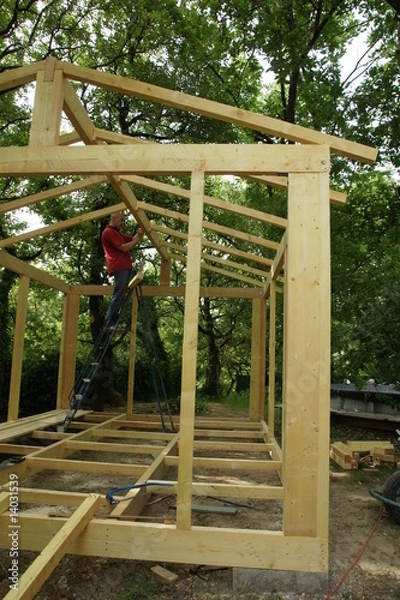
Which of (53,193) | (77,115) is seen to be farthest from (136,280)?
(77,115)

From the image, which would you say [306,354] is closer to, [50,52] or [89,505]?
[89,505]

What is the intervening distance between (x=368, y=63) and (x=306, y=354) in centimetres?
979

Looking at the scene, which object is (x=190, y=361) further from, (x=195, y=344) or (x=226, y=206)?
(x=226, y=206)

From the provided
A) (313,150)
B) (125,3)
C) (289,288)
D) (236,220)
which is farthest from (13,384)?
(125,3)

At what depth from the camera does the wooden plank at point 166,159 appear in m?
3.08

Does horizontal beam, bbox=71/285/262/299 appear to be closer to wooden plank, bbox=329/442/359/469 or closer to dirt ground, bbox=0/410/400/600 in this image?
wooden plank, bbox=329/442/359/469

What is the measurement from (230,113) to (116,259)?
3254 millimetres

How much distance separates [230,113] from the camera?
10.6 ft

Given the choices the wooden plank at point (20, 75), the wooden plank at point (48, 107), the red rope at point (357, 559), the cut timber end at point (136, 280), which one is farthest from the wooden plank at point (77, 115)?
the red rope at point (357, 559)

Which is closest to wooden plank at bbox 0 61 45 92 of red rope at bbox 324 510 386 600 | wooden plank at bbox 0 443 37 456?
wooden plank at bbox 0 443 37 456

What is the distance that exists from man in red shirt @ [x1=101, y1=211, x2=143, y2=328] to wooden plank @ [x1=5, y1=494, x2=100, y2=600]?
3259 millimetres

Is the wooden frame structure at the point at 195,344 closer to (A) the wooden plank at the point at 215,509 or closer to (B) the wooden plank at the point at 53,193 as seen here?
(A) the wooden plank at the point at 215,509

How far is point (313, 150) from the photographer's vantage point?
3.09m

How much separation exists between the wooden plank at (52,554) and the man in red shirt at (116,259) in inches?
128
